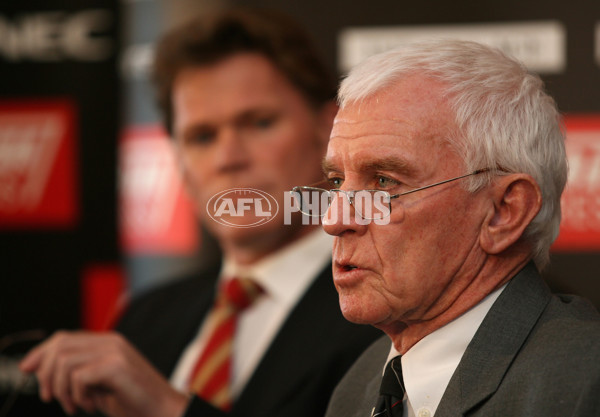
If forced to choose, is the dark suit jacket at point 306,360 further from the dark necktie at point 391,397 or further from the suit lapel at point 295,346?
the dark necktie at point 391,397

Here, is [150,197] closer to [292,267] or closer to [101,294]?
[101,294]

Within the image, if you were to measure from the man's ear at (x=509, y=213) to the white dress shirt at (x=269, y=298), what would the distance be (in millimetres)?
653

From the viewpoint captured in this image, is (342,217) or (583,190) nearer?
(342,217)

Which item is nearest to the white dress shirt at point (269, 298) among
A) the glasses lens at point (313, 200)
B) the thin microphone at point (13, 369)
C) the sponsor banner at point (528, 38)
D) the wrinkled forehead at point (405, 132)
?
the glasses lens at point (313, 200)

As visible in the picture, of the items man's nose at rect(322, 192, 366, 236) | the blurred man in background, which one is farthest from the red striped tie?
man's nose at rect(322, 192, 366, 236)

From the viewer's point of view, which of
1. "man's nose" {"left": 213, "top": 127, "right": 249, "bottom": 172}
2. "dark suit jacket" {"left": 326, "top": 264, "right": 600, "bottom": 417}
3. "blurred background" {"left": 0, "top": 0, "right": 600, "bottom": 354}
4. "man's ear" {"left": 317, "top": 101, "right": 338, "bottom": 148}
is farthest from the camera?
"blurred background" {"left": 0, "top": 0, "right": 600, "bottom": 354}

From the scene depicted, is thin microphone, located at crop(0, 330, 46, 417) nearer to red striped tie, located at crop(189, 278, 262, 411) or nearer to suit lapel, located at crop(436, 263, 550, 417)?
red striped tie, located at crop(189, 278, 262, 411)

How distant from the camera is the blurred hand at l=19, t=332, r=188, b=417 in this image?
4.89 ft

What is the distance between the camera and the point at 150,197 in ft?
8.94

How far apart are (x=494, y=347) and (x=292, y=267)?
0.83 m

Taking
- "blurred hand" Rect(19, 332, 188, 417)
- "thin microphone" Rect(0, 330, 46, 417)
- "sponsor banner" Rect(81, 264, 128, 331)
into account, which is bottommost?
"thin microphone" Rect(0, 330, 46, 417)

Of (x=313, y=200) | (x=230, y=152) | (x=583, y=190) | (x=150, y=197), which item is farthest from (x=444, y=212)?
(x=150, y=197)

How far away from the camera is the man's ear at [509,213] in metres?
0.99

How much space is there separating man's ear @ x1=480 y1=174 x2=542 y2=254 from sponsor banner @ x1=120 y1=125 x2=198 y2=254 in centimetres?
180
